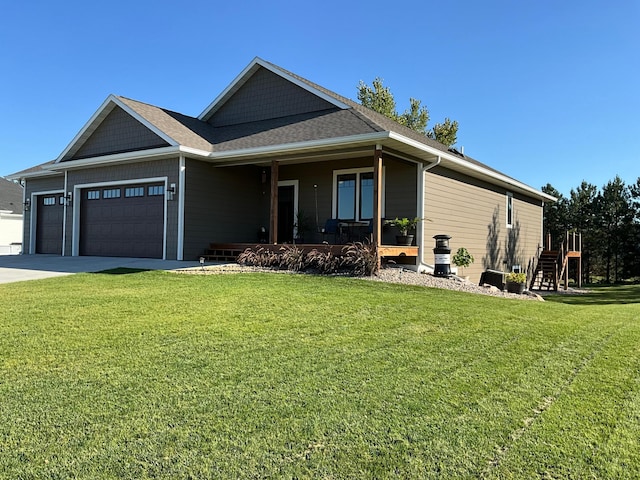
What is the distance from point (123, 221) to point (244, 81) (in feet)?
19.3

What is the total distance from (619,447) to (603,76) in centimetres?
1593

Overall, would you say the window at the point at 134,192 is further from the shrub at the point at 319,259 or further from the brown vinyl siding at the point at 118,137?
the shrub at the point at 319,259

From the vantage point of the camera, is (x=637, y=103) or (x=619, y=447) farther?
(x=637, y=103)

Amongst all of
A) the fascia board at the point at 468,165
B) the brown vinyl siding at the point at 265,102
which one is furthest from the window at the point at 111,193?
the fascia board at the point at 468,165

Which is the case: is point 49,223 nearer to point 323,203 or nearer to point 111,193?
point 111,193

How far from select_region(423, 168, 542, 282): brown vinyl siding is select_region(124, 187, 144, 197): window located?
8.26 m

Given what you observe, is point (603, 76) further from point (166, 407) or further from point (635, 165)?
point (166, 407)

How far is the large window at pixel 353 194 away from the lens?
13445mm

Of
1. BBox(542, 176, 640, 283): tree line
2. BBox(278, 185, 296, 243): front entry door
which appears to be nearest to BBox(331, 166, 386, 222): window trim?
BBox(278, 185, 296, 243): front entry door

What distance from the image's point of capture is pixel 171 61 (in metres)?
18.2

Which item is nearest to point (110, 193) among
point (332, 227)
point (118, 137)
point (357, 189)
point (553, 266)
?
point (118, 137)

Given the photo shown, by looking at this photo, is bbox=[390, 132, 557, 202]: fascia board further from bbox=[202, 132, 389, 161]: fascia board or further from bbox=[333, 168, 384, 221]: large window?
bbox=[333, 168, 384, 221]: large window

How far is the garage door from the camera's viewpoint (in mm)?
17234

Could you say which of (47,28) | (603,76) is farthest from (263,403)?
(47,28)
